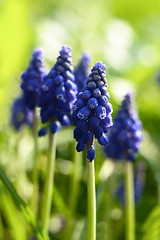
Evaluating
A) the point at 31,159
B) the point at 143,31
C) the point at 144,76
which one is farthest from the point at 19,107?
the point at 143,31

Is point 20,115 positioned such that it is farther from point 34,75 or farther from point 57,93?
point 57,93

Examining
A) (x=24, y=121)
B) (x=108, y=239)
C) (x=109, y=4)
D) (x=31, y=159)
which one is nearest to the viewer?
(x=108, y=239)

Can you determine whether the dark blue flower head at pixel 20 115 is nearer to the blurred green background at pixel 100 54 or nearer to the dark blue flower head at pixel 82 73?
the blurred green background at pixel 100 54

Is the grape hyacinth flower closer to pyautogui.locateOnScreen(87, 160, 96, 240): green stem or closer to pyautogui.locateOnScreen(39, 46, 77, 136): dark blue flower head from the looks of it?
pyautogui.locateOnScreen(39, 46, 77, 136): dark blue flower head

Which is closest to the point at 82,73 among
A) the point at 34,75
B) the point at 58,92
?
the point at 34,75

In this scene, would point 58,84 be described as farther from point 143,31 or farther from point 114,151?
point 143,31

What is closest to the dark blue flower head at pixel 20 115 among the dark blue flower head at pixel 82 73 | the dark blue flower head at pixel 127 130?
the dark blue flower head at pixel 82 73
